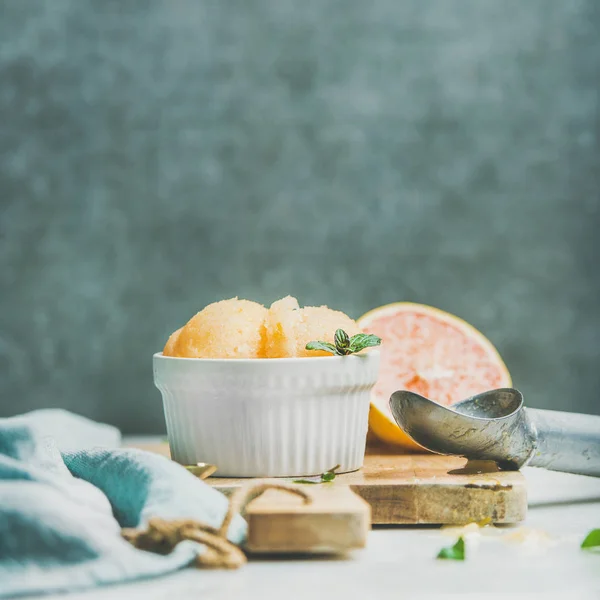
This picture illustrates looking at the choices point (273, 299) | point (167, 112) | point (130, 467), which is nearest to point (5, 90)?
point (167, 112)

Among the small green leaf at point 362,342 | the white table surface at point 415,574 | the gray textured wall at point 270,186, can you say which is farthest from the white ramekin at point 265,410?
the gray textured wall at point 270,186

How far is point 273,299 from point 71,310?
51 centimetres

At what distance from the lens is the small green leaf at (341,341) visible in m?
1.24

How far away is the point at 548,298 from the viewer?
212 cm

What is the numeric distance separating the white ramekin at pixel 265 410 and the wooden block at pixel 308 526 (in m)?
0.25

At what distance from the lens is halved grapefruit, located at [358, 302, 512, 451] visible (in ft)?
5.15

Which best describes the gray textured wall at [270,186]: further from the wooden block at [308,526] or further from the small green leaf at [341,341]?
the wooden block at [308,526]

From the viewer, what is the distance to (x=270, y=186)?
2.10 m

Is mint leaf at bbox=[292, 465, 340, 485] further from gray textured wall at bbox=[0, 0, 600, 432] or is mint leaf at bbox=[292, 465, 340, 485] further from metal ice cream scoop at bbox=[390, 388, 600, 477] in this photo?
gray textured wall at bbox=[0, 0, 600, 432]

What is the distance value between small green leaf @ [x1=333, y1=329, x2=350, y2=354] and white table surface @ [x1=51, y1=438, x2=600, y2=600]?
10.2 inches

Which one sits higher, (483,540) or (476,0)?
(476,0)

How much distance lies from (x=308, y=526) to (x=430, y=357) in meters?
0.73

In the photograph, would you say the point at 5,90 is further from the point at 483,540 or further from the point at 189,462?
the point at 483,540

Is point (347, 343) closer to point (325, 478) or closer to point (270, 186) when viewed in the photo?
point (325, 478)
